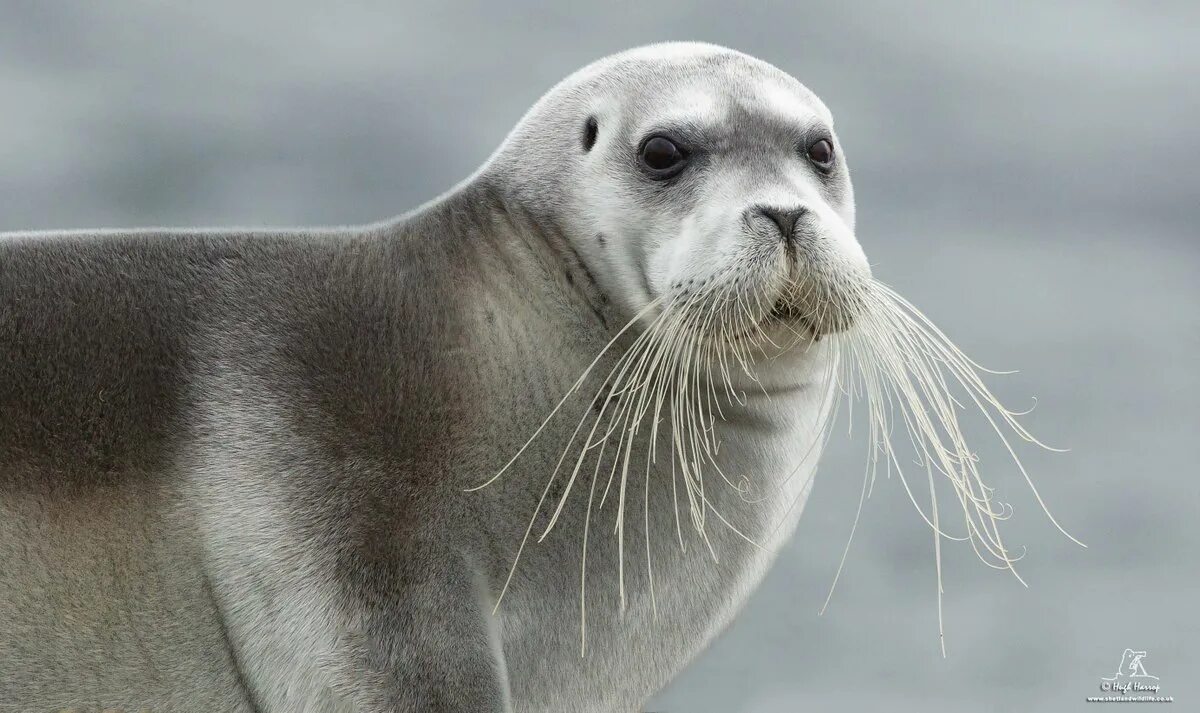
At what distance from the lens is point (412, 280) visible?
8.90m

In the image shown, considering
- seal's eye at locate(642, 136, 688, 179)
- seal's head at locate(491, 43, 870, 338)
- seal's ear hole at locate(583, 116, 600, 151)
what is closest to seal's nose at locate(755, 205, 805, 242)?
seal's head at locate(491, 43, 870, 338)

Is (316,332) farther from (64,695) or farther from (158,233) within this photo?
(64,695)

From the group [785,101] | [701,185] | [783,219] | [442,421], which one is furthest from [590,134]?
[442,421]

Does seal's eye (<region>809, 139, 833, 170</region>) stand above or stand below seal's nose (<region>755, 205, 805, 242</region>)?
above

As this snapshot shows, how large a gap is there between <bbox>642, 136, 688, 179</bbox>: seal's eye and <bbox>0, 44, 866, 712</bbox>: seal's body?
3cm

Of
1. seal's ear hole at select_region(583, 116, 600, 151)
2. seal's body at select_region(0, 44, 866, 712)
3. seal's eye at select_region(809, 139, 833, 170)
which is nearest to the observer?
seal's body at select_region(0, 44, 866, 712)

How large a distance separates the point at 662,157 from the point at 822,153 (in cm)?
96

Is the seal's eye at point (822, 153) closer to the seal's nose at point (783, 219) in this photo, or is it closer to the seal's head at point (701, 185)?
the seal's head at point (701, 185)

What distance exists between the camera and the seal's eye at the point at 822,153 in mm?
8955

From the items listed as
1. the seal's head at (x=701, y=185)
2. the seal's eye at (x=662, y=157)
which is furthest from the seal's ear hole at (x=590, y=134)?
the seal's eye at (x=662, y=157)

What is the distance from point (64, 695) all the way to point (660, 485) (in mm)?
3381

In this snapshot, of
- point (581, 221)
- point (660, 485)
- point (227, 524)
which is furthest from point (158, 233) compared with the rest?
point (660, 485)

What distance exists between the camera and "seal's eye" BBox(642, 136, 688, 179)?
8.70 meters

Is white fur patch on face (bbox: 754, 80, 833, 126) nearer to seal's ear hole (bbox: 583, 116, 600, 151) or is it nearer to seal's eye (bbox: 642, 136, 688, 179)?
seal's eye (bbox: 642, 136, 688, 179)
